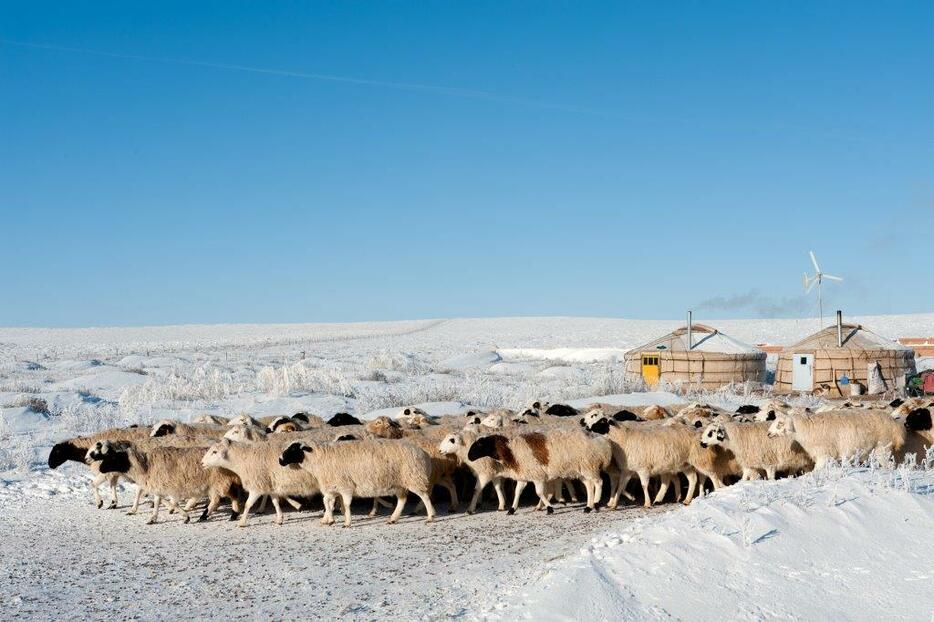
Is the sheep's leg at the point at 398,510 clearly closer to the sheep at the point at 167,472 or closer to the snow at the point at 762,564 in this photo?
the sheep at the point at 167,472

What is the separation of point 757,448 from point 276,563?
22.0 ft

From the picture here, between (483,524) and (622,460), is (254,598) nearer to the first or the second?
(483,524)

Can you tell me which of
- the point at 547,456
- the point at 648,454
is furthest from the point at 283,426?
the point at 648,454

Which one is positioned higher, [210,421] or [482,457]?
[210,421]

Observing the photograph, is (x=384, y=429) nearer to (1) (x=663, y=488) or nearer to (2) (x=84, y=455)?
(1) (x=663, y=488)

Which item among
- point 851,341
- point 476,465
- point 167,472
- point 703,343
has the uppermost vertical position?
point 851,341

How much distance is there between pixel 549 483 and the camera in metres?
12.3

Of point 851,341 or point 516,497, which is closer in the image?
point 516,497

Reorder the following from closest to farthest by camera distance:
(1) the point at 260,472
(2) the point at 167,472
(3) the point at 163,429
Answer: (1) the point at 260,472
(2) the point at 167,472
(3) the point at 163,429

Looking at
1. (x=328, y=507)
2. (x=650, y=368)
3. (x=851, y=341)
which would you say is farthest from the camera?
(x=650, y=368)

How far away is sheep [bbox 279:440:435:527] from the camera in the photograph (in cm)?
1105

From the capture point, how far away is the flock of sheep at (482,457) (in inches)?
441

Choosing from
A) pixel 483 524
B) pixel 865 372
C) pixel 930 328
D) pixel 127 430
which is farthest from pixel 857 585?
pixel 930 328

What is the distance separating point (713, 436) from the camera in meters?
12.0
